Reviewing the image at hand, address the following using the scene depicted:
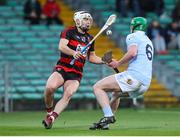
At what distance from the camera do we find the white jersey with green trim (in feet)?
52.0

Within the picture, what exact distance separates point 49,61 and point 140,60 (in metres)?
11.5

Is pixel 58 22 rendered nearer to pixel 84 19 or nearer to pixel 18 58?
pixel 18 58

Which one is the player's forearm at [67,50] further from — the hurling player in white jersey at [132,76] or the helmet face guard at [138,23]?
the helmet face guard at [138,23]

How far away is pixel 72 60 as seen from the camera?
17.0 m

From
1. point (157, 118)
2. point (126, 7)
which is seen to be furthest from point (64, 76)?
point (126, 7)

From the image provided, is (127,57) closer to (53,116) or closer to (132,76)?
(132,76)

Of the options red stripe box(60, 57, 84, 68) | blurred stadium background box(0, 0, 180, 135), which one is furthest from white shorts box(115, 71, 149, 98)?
→ blurred stadium background box(0, 0, 180, 135)

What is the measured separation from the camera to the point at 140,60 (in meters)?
15.9

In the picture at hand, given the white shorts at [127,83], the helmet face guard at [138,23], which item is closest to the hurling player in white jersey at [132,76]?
the white shorts at [127,83]

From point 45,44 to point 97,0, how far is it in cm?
402

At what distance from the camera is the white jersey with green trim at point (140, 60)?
52.0 feet

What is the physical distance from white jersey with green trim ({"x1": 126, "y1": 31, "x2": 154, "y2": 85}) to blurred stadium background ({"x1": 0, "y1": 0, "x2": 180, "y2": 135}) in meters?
10.2

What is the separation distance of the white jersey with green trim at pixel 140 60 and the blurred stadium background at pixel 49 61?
10.2 m

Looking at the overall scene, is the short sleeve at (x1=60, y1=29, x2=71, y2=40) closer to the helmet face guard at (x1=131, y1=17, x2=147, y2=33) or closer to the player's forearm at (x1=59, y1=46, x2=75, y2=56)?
the player's forearm at (x1=59, y1=46, x2=75, y2=56)
